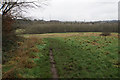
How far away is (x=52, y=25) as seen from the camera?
40.8 meters

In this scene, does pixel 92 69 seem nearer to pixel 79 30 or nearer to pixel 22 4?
pixel 22 4

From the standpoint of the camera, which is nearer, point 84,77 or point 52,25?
point 84,77

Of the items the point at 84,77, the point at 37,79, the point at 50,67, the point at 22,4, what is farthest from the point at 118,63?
the point at 22,4

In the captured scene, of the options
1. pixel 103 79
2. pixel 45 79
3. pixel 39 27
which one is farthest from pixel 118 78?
pixel 39 27

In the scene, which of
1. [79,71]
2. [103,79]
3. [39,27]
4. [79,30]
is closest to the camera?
[103,79]

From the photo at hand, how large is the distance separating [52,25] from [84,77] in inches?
1447

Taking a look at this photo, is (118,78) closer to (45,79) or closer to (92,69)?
(92,69)

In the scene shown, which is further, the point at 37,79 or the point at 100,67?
the point at 100,67

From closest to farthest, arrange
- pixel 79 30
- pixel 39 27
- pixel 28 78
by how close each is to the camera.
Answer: pixel 28 78 → pixel 39 27 → pixel 79 30

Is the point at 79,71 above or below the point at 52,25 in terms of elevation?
below

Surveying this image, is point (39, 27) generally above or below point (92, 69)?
above

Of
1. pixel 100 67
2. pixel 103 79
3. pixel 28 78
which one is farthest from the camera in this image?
pixel 100 67

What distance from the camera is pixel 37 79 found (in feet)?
16.2

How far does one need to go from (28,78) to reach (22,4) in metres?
13.2
